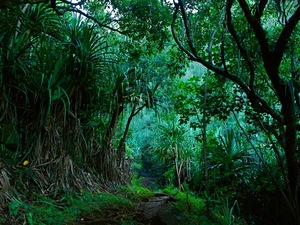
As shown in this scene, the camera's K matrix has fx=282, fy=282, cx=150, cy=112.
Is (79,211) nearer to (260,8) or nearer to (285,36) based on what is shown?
(285,36)

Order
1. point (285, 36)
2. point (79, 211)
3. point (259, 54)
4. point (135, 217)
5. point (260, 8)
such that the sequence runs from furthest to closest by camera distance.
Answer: point (259, 54), point (135, 217), point (79, 211), point (260, 8), point (285, 36)

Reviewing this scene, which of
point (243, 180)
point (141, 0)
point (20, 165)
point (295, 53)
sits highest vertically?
point (141, 0)

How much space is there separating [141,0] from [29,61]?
1.84m

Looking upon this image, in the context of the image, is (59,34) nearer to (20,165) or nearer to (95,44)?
(95,44)

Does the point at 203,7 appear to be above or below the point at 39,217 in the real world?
above

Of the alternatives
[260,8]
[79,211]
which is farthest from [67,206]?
[260,8]

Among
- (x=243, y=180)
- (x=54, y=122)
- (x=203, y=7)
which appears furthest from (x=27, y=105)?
(x=243, y=180)

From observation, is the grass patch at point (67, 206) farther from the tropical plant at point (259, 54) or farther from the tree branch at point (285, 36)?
the tree branch at point (285, 36)

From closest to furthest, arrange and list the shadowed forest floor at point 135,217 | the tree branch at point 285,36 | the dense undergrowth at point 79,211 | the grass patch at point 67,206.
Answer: the tree branch at point 285,36 → the dense undergrowth at point 79,211 → the grass patch at point 67,206 → the shadowed forest floor at point 135,217

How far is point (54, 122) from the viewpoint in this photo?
331 cm

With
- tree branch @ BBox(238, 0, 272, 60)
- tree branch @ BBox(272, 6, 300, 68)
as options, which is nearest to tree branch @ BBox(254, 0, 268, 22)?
tree branch @ BBox(238, 0, 272, 60)

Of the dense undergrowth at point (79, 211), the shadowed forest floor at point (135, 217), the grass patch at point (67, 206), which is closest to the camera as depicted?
the dense undergrowth at point (79, 211)

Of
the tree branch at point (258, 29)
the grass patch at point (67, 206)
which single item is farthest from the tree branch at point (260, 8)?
the grass patch at point (67, 206)

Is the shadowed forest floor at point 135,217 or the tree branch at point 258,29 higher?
the tree branch at point 258,29
